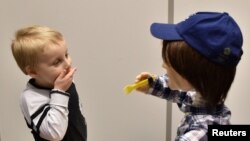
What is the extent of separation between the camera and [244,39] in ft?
3.67

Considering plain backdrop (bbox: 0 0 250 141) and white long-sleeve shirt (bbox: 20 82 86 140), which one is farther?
plain backdrop (bbox: 0 0 250 141)

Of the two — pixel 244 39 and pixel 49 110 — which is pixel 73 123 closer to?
pixel 49 110

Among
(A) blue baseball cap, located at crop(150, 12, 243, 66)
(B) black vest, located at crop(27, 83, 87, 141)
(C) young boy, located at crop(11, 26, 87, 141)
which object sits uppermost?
(A) blue baseball cap, located at crop(150, 12, 243, 66)

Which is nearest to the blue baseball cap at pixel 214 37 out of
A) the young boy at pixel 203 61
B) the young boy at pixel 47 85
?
the young boy at pixel 203 61

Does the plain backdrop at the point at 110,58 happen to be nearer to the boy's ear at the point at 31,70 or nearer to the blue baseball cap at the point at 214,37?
the boy's ear at the point at 31,70

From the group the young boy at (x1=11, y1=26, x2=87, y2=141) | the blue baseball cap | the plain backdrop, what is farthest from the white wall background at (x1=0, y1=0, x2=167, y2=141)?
the blue baseball cap

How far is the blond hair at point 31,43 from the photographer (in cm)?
77

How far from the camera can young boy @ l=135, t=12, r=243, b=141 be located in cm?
66

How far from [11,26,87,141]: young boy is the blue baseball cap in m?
0.28

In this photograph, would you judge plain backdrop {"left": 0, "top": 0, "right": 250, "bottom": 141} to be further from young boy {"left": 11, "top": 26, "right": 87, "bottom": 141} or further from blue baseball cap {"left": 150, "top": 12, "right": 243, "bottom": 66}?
blue baseball cap {"left": 150, "top": 12, "right": 243, "bottom": 66}

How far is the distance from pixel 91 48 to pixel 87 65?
0.19 feet

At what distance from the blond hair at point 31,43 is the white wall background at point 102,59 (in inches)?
10.7

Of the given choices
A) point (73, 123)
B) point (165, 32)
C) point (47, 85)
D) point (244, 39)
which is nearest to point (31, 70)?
point (47, 85)

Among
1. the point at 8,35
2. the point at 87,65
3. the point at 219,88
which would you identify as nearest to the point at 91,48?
the point at 87,65
